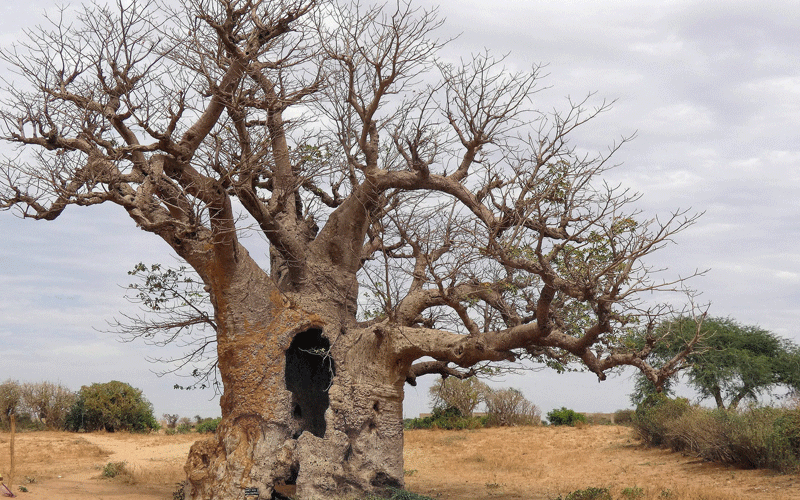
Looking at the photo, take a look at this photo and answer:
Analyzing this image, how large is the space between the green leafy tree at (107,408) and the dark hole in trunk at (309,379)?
47.4ft

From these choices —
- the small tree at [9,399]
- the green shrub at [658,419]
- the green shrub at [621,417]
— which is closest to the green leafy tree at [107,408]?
the small tree at [9,399]

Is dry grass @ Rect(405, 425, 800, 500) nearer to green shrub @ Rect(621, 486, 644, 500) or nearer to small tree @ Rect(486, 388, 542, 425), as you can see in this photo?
green shrub @ Rect(621, 486, 644, 500)

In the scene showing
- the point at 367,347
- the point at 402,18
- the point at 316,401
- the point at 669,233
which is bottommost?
the point at 316,401

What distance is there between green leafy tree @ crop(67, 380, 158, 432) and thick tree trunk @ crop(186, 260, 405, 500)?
14916mm

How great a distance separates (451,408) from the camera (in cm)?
2272

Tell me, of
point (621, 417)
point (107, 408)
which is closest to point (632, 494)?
point (621, 417)

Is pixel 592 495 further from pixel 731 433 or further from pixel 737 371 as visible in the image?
pixel 737 371

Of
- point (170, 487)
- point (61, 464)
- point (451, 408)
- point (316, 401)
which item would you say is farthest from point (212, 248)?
point (451, 408)

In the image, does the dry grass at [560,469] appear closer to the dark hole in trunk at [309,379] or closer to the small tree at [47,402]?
the dark hole in trunk at [309,379]

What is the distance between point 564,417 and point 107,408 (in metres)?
15.0

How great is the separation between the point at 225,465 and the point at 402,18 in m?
6.20

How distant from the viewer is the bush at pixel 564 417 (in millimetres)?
22419

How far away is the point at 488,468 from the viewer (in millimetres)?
14586

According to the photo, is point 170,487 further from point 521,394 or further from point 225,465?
point 521,394
